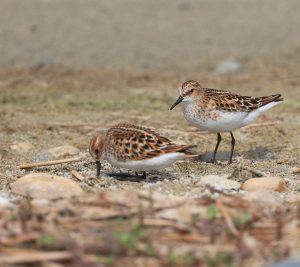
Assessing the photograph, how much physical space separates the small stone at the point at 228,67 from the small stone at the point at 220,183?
6.91 m

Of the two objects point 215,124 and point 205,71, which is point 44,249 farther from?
point 205,71

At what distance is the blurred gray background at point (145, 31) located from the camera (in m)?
15.3

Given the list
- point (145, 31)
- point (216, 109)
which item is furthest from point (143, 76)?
point (216, 109)

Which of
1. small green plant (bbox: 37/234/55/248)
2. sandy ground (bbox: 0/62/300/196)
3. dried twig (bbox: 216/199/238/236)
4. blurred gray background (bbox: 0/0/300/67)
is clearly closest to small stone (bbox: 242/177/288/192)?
sandy ground (bbox: 0/62/300/196)

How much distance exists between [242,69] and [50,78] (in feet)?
11.0

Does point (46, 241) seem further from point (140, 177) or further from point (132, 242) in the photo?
point (140, 177)

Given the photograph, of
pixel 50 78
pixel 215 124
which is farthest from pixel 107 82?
pixel 215 124

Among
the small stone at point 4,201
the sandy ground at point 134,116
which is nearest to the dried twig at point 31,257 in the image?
the small stone at point 4,201

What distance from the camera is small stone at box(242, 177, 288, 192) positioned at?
7.05 meters

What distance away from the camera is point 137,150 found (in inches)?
285

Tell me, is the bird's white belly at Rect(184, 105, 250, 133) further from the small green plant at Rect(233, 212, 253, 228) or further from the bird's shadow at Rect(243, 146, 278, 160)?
the small green plant at Rect(233, 212, 253, 228)

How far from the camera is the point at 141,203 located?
18.4 ft

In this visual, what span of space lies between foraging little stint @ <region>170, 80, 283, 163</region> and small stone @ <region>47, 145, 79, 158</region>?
1275mm

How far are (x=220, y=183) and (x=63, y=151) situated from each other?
2.21m
